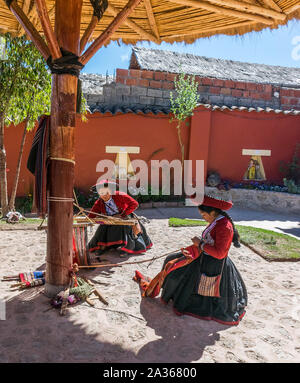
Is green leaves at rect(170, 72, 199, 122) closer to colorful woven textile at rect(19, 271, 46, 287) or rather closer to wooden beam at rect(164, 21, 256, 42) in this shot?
wooden beam at rect(164, 21, 256, 42)

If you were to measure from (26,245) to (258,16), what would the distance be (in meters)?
5.41

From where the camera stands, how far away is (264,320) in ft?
11.4

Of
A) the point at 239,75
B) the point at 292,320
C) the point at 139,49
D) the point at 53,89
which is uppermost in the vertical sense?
the point at 139,49

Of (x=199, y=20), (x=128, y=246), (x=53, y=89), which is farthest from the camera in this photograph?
(x=128, y=246)

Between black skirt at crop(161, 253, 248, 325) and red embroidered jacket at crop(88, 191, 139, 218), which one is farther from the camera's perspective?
red embroidered jacket at crop(88, 191, 139, 218)

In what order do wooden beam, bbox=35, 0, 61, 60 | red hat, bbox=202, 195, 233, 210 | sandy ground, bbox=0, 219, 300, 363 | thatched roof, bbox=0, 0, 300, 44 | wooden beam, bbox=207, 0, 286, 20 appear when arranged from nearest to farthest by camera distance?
1. sandy ground, bbox=0, 219, 300, 363
2. wooden beam, bbox=35, 0, 61, 60
3. red hat, bbox=202, 195, 233, 210
4. wooden beam, bbox=207, 0, 286, 20
5. thatched roof, bbox=0, 0, 300, 44

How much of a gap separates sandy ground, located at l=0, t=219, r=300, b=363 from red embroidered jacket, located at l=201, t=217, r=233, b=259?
2.61ft

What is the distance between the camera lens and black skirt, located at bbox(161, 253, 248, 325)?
342 centimetres

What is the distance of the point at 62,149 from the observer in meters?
3.40

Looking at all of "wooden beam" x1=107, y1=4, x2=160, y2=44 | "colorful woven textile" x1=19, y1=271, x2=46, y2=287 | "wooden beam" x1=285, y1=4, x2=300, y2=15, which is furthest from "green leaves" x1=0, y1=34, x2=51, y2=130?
"wooden beam" x1=285, y1=4, x2=300, y2=15

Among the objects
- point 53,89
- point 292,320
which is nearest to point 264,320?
point 292,320

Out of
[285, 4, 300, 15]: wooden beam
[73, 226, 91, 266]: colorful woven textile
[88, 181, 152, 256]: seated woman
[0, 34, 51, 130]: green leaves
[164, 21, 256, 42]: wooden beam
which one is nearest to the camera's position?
[285, 4, 300, 15]: wooden beam

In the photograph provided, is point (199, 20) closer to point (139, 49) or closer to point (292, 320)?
point (292, 320)

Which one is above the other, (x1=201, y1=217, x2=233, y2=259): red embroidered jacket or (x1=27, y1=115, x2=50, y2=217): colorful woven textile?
(x1=27, y1=115, x2=50, y2=217): colorful woven textile
